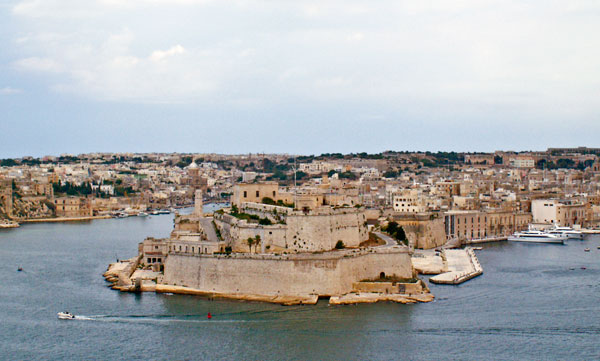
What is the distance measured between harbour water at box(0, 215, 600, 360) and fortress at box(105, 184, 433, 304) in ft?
2.21

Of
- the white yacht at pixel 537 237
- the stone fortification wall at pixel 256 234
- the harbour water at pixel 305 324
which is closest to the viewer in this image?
the harbour water at pixel 305 324

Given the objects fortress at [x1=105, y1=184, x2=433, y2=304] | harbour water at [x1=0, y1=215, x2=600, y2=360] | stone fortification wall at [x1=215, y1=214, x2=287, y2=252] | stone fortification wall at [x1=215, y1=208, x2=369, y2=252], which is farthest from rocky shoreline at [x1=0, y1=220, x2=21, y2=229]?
stone fortification wall at [x1=215, y1=208, x2=369, y2=252]

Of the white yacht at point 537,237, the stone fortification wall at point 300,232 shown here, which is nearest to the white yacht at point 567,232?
the white yacht at point 537,237

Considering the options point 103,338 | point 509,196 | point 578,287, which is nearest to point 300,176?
point 509,196

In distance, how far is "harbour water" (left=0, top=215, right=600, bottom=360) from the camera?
55.8ft

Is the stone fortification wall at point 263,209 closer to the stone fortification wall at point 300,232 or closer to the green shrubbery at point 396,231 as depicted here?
the stone fortification wall at point 300,232

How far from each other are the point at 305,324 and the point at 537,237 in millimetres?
20823

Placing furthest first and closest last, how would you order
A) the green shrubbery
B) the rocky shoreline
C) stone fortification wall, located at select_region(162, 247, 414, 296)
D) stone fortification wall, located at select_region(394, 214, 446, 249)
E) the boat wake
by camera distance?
the rocky shoreline
stone fortification wall, located at select_region(394, 214, 446, 249)
the green shrubbery
stone fortification wall, located at select_region(162, 247, 414, 296)
the boat wake

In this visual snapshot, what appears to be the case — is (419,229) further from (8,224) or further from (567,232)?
(8,224)

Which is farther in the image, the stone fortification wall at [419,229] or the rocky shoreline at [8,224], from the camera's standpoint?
the rocky shoreline at [8,224]

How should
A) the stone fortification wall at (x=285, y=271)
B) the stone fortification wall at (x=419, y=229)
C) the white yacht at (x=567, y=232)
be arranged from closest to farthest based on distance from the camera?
the stone fortification wall at (x=285, y=271) → the stone fortification wall at (x=419, y=229) → the white yacht at (x=567, y=232)

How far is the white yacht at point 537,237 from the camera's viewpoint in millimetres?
36406

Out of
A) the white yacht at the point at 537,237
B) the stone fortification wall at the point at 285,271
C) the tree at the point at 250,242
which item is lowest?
the white yacht at the point at 537,237

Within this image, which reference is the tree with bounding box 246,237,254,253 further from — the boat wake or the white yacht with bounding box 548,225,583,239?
the white yacht with bounding box 548,225,583,239
